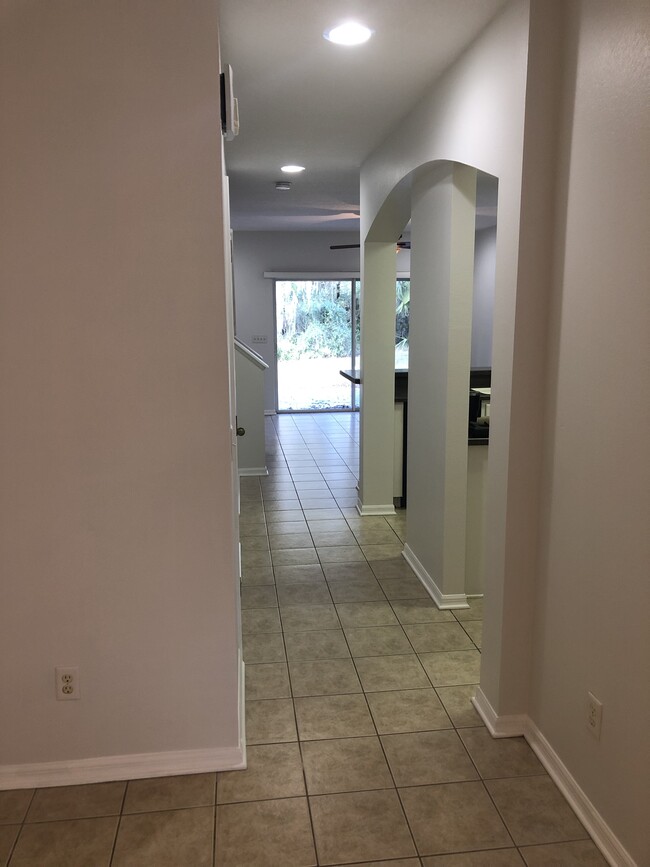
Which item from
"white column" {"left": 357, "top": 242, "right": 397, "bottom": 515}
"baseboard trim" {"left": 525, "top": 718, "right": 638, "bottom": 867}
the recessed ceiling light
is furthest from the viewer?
"white column" {"left": 357, "top": 242, "right": 397, "bottom": 515}

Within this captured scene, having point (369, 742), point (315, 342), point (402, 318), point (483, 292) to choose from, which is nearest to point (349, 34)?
point (369, 742)

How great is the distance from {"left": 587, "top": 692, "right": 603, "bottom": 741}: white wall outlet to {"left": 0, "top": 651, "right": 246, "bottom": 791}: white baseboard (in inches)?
44.0

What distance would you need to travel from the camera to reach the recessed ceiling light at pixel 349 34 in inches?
99.2

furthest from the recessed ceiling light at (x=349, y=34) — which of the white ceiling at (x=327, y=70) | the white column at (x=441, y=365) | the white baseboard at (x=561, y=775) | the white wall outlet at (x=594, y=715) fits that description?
the white baseboard at (x=561, y=775)

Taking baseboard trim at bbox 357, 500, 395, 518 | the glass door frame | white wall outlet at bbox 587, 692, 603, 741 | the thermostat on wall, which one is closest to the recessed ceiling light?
the thermostat on wall

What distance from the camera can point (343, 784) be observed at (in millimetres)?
2291

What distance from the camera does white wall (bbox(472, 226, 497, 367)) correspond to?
29.6 ft

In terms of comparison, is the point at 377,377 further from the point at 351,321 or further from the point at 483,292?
the point at 351,321

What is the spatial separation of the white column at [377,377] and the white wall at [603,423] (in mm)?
2866

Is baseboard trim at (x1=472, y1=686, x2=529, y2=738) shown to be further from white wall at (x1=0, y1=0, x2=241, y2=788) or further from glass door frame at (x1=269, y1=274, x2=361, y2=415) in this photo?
glass door frame at (x1=269, y1=274, x2=361, y2=415)

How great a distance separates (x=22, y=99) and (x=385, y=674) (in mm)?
2446

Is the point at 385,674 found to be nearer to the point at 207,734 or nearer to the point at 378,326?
the point at 207,734

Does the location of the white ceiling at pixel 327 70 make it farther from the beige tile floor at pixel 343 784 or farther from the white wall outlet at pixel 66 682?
the beige tile floor at pixel 343 784

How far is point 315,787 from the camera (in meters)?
2.28
